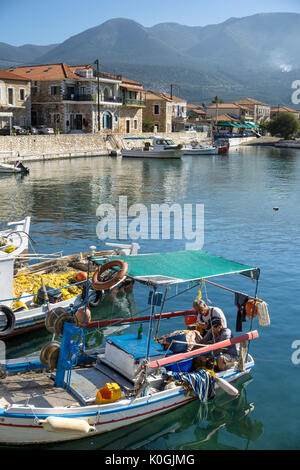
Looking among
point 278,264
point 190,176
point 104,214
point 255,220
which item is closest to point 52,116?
point 190,176

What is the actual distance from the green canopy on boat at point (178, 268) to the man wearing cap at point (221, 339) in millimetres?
1073

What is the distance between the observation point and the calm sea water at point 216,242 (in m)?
9.09

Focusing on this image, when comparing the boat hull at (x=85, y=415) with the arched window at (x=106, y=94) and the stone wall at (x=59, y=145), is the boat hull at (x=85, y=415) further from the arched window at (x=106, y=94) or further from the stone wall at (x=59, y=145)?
the arched window at (x=106, y=94)

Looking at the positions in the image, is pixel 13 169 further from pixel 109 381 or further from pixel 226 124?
pixel 226 124

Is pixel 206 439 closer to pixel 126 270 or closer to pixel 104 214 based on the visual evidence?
pixel 126 270

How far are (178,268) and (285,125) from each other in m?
100

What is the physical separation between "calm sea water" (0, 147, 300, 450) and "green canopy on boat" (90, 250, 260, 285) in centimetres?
249

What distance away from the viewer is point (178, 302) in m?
15.0

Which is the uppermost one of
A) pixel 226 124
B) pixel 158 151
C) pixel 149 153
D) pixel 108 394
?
pixel 226 124

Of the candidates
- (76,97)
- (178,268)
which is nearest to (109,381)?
(178,268)

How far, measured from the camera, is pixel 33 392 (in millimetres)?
8781

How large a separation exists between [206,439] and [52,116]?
60.8 m

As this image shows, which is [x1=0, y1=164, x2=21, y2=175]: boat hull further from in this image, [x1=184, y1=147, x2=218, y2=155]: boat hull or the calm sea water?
[x1=184, y1=147, x2=218, y2=155]: boat hull

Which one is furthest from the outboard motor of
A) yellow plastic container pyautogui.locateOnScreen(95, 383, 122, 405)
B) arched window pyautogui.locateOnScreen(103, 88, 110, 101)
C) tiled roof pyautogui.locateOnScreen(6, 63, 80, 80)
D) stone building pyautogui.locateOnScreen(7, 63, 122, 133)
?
yellow plastic container pyautogui.locateOnScreen(95, 383, 122, 405)
